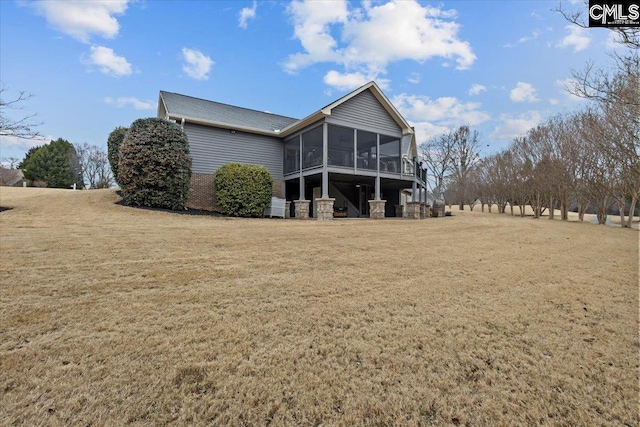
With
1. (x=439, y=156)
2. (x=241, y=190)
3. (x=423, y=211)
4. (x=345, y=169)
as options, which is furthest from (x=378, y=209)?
(x=439, y=156)

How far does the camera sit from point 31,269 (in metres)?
3.86

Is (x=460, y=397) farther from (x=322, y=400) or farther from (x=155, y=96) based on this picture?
(x=155, y=96)

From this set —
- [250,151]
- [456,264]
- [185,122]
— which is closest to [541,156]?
[250,151]

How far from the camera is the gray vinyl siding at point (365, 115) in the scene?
14680 millimetres

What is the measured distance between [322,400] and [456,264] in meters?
4.19

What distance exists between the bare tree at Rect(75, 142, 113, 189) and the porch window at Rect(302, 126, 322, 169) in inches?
1447

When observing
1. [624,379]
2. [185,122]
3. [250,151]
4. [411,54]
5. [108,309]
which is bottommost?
[624,379]

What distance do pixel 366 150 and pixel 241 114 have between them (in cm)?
787

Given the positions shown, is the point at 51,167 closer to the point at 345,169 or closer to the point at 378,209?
the point at 345,169

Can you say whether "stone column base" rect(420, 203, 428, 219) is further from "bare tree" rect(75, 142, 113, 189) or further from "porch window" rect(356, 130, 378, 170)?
"bare tree" rect(75, 142, 113, 189)

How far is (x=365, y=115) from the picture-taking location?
15641mm

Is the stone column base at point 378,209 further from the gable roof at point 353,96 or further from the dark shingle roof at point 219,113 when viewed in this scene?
the dark shingle roof at point 219,113

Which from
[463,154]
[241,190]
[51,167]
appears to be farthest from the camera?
[463,154]

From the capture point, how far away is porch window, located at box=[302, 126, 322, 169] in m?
14.8
